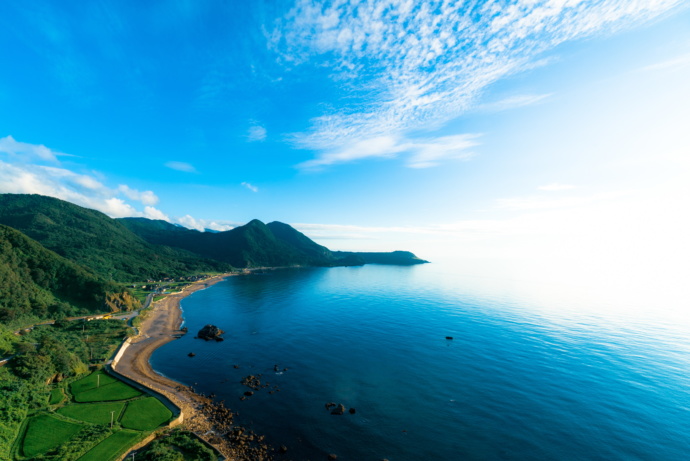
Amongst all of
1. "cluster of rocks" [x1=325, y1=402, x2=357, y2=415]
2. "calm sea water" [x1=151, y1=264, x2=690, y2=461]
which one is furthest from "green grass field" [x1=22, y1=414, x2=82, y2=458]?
"cluster of rocks" [x1=325, y1=402, x2=357, y2=415]

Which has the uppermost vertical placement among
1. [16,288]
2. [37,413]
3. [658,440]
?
[16,288]

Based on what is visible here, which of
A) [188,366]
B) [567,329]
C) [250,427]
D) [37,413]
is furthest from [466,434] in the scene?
[567,329]

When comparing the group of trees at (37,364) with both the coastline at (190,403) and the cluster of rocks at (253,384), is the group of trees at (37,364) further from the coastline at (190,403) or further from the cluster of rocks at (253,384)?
the cluster of rocks at (253,384)

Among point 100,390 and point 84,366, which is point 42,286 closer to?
point 84,366

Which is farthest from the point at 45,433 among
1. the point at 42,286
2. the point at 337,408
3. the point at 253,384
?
the point at 42,286

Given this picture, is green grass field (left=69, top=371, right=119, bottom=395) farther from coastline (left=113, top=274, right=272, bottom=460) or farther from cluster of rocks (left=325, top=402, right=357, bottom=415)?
cluster of rocks (left=325, top=402, right=357, bottom=415)

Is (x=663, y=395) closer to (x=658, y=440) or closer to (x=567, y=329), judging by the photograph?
(x=658, y=440)

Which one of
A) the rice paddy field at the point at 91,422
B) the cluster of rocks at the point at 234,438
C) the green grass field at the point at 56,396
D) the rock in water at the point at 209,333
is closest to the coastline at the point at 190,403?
the cluster of rocks at the point at 234,438
